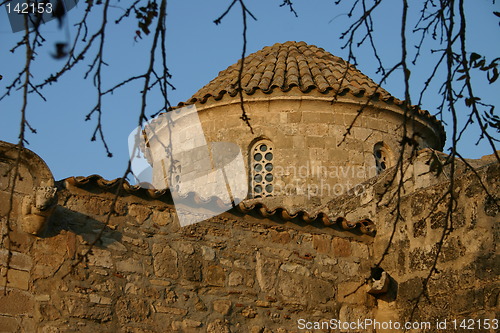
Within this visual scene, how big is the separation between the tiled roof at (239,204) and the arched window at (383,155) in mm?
2972

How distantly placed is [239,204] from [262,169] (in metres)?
3.36

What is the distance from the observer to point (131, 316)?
655 centimetres

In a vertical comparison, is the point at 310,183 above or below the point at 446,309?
above

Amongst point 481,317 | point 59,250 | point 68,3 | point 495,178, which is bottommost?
point 481,317

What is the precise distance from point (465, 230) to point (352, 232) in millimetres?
1381

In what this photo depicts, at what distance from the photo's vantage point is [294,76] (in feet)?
37.1

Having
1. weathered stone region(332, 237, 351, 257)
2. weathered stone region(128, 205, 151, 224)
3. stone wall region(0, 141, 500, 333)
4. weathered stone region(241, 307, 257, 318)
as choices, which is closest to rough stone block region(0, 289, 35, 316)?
stone wall region(0, 141, 500, 333)

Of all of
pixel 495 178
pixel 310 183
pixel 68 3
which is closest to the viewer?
pixel 68 3

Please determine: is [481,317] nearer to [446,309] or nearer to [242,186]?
[446,309]

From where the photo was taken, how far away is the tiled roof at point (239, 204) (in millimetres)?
6801

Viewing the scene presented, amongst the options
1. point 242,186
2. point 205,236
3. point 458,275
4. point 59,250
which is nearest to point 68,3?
point 59,250

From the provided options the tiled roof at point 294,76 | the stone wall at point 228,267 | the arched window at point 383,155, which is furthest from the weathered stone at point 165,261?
the arched window at point 383,155

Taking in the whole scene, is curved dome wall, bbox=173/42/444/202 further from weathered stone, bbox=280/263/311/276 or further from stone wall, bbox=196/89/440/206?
weathered stone, bbox=280/263/311/276

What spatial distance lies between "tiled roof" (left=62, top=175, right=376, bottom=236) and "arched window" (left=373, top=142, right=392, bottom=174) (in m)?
2.97
